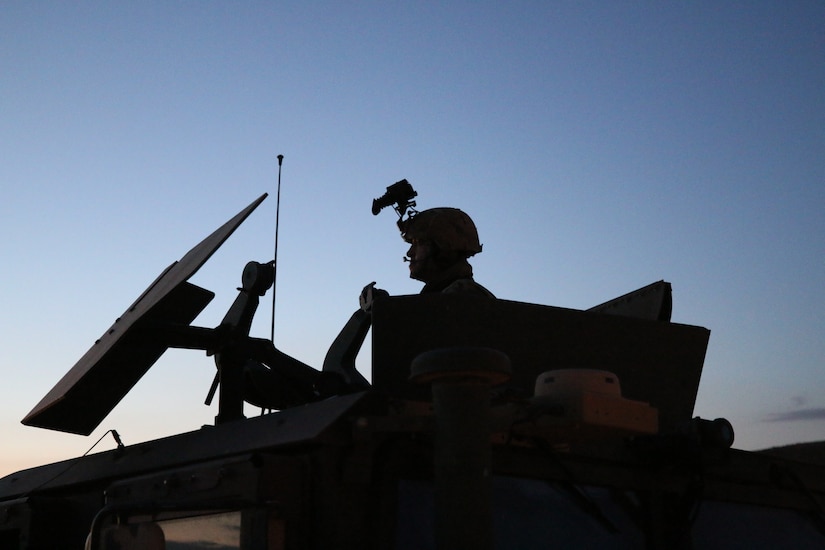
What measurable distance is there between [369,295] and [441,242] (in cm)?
60

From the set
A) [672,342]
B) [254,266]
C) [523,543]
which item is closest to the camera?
[523,543]

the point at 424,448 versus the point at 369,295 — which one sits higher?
the point at 369,295

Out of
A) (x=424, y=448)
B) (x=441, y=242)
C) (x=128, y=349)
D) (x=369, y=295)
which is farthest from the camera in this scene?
(x=441, y=242)

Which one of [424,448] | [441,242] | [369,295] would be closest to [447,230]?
[441,242]

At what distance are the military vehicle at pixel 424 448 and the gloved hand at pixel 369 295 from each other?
11cm

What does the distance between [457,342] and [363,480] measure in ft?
3.80

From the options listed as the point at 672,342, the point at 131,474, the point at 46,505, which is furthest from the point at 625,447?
the point at 46,505

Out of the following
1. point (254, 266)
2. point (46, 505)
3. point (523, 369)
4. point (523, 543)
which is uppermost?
point (254, 266)

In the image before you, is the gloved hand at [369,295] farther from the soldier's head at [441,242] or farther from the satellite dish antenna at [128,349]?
the satellite dish antenna at [128,349]

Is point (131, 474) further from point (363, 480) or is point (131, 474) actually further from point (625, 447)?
point (625, 447)

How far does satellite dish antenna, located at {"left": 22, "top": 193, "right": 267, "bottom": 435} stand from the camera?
6152 mm

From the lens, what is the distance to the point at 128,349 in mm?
6348

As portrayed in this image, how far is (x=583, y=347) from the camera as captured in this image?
579cm

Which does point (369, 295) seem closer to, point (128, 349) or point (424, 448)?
point (128, 349)
